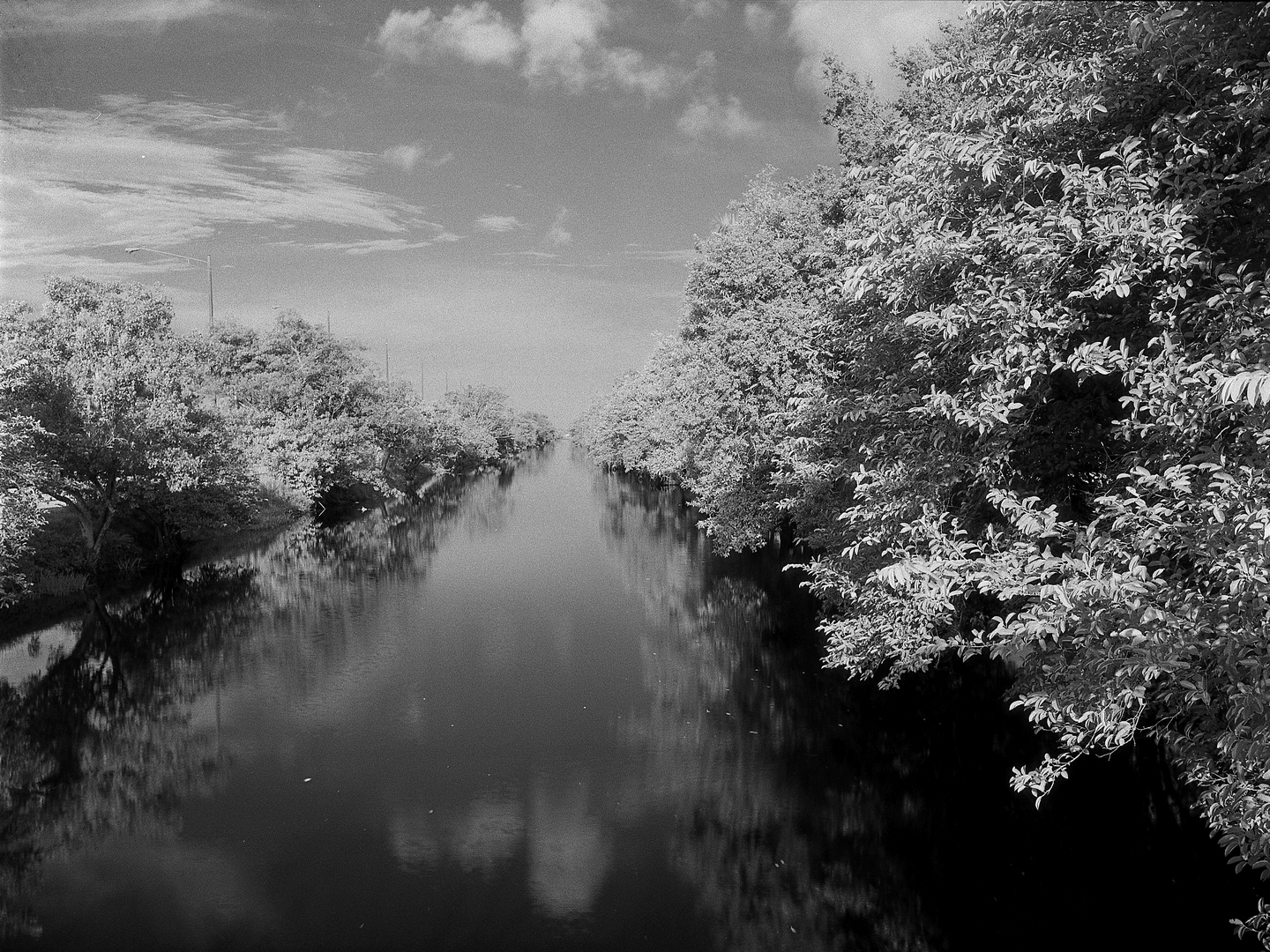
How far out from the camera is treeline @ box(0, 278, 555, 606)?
32781 mm

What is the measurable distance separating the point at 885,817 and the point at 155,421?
34.0 metres

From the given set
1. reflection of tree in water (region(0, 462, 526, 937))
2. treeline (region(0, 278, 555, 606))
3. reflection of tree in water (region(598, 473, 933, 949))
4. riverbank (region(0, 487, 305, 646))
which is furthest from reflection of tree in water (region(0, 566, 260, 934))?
reflection of tree in water (region(598, 473, 933, 949))

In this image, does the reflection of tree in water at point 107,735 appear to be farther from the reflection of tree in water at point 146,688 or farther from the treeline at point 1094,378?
the treeline at point 1094,378

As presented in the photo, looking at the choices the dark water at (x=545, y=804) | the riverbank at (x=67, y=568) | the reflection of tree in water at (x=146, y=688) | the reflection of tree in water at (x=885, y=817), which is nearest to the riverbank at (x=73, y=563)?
the riverbank at (x=67, y=568)

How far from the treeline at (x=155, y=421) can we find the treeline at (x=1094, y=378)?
87.5ft

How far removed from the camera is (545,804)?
17766 mm

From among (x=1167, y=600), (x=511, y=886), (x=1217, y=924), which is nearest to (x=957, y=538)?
(x=1167, y=600)

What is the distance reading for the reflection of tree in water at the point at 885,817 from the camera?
1386 centimetres

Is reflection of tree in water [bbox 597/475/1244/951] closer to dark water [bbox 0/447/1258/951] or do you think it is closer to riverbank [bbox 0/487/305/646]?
dark water [bbox 0/447/1258/951]

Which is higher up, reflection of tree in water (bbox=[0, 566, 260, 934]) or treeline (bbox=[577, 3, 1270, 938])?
treeline (bbox=[577, 3, 1270, 938])

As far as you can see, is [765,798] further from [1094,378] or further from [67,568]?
[67,568]

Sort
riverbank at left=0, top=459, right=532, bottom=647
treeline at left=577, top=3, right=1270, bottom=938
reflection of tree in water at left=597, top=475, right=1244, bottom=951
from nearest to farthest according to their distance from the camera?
1. treeline at left=577, top=3, right=1270, bottom=938
2. reflection of tree in water at left=597, top=475, right=1244, bottom=951
3. riverbank at left=0, top=459, right=532, bottom=647

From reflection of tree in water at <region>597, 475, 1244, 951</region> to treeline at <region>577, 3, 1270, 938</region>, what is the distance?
272 cm

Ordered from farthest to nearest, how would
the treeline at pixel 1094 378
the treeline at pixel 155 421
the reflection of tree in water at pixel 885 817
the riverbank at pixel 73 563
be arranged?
the treeline at pixel 155 421 < the riverbank at pixel 73 563 < the reflection of tree in water at pixel 885 817 < the treeline at pixel 1094 378
